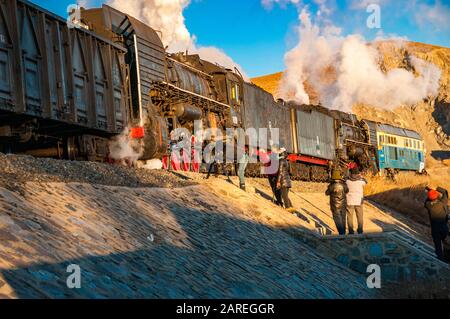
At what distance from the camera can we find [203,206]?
10.8 meters

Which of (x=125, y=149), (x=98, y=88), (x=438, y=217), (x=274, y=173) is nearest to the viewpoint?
(x=438, y=217)

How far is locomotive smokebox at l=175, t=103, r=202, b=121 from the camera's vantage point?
17266 mm

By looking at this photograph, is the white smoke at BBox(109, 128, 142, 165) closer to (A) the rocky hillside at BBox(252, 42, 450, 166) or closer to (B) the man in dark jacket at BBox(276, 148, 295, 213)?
(B) the man in dark jacket at BBox(276, 148, 295, 213)

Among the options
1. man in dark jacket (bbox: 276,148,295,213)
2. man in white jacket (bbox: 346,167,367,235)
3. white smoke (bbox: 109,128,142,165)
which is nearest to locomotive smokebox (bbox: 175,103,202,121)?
white smoke (bbox: 109,128,142,165)

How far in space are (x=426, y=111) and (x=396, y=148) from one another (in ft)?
155

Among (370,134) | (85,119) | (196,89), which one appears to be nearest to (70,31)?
(85,119)

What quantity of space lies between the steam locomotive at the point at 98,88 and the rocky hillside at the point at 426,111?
62157 mm

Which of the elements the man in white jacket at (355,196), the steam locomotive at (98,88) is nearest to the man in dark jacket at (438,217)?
the man in white jacket at (355,196)

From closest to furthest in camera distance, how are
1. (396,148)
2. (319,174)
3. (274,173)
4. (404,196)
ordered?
(274,173) → (404,196) → (319,174) → (396,148)

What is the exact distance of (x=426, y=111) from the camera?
8650 cm

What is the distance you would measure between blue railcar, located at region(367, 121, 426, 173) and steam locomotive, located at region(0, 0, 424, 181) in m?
18.9

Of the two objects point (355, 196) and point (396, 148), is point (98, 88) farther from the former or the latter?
point (396, 148)

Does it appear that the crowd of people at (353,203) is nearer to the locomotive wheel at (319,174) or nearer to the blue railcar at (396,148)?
the locomotive wheel at (319,174)

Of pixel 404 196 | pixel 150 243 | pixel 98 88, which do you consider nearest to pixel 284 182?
pixel 98 88
